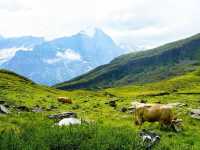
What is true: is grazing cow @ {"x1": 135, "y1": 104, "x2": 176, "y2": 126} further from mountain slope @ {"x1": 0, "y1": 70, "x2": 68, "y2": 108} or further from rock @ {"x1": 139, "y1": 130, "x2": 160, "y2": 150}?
mountain slope @ {"x1": 0, "y1": 70, "x2": 68, "y2": 108}

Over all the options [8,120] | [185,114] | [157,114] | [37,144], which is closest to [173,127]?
[157,114]

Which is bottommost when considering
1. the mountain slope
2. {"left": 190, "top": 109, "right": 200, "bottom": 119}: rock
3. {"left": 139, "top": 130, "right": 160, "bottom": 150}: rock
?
{"left": 139, "top": 130, "right": 160, "bottom": 150}: rock

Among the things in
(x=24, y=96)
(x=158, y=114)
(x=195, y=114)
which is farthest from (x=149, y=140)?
(x=24, y=96)

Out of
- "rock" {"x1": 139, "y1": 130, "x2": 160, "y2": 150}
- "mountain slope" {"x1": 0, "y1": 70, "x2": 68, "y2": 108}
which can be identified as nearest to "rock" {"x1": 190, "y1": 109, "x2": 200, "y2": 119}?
"rock" {"x1": 139, "y1": 130, "x2": 160, "y2": 150}

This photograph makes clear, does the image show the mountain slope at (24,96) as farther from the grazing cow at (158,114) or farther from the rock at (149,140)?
the rock at (149,140)

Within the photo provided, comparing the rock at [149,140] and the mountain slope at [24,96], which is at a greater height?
the mountain slope at [24,96]

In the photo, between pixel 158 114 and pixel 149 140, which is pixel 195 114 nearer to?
pixel 158 114

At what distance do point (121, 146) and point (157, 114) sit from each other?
45.8ft

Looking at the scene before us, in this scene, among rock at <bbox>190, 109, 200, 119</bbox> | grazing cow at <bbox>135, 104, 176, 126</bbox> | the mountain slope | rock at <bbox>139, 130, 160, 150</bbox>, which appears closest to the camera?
rock at <bbox>139, 130, 160, 150</bbox>

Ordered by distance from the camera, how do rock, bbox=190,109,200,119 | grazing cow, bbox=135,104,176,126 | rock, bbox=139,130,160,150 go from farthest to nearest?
rock, bbox=190,109,200,119, grazing cow, bbox=135,104,176,126, rock, bbox=139,130,160,150

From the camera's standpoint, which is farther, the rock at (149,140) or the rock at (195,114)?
the rock at (195,114)

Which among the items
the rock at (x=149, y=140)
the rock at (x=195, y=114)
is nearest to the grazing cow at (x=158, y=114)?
the rock at (x=195, y=114)

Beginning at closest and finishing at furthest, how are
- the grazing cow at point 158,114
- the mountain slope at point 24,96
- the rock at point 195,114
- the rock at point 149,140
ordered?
the rock at point 149,140 < the grazing cow at point 158,114 < the rock at point 195,114 < the mountain slope at point 24,96

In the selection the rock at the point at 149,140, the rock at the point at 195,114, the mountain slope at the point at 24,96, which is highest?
the mountain slope at the point at 24,96
